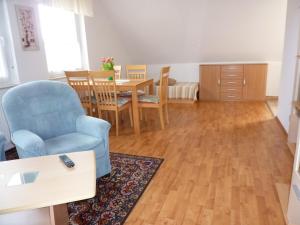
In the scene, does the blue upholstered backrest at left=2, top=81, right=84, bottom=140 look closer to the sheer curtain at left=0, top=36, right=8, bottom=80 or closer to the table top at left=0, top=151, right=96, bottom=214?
the table top at left=0, top=151, right=96, bottom=214

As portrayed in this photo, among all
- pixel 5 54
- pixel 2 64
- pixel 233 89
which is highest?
pixel 5 54

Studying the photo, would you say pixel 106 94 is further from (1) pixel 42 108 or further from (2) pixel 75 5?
(2) pixel 75 5

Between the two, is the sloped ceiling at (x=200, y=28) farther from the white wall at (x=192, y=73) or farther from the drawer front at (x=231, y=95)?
the drawer front at (x=231, y=95)

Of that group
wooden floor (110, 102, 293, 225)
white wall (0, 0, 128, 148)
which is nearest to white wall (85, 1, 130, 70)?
white wall (0, 0, 128, 148)

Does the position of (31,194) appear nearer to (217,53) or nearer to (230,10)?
(230,10)

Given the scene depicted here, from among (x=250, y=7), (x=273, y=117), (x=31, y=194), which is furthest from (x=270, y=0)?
(x=31, y=194)

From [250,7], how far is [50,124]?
149 inches

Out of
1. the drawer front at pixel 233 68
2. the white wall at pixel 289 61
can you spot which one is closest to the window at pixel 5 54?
the white wall at pixel 289 61

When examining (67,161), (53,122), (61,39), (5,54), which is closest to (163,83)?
(53,122)

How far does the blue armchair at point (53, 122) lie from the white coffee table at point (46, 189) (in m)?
0.55

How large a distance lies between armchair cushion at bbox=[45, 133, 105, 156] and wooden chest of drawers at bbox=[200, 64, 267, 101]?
3.84m

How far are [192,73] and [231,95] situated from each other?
1086 millimetres

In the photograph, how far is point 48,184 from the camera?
1.08m

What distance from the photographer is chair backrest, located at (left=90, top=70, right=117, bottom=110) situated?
3140mm
